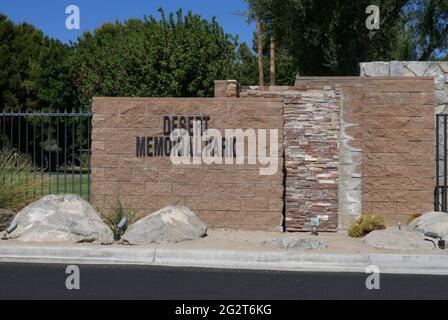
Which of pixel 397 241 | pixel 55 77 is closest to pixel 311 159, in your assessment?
pixel 397 241

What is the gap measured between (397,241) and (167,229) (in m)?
3.70

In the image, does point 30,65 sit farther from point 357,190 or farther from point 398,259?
point 398,259

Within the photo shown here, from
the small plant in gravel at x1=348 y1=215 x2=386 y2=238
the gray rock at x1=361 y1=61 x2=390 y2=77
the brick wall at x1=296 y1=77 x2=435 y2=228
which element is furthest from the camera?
the gray rock at x1=361 y1=61 x2=390 y2=77

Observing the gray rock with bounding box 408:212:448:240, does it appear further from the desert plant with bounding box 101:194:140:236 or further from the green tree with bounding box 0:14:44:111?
the green tree with bounding box 0:14:44:111

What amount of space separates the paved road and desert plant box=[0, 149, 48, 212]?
3457 mm

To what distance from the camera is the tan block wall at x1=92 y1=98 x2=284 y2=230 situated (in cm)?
1249

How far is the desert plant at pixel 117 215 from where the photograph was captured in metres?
11.6

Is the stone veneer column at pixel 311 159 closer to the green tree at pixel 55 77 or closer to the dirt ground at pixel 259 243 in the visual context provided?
the dirt ground at pixel 259 243

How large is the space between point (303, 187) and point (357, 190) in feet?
3.70

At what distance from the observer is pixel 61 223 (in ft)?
36.1

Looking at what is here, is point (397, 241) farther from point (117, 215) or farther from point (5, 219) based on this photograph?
point (5, 219)

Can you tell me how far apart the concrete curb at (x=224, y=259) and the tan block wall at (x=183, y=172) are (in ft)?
8.33

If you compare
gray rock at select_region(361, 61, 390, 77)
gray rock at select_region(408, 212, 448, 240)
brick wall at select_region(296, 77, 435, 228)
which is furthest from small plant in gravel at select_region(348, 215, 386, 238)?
gray rock at select_region(361, 61, 390, 77)

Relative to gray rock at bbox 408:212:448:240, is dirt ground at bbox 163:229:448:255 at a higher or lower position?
lower
